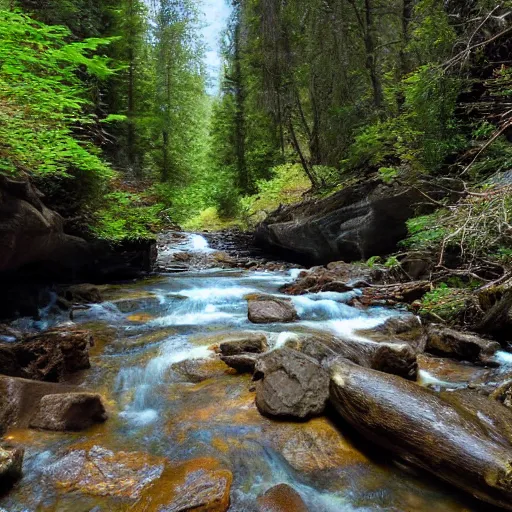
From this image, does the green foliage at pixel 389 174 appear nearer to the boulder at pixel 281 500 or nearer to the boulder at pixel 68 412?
the boulder at pixel 281 500

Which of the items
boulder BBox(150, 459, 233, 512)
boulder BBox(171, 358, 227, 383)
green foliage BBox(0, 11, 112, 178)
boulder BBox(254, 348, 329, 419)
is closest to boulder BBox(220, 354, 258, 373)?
boulder BBox(171, 358, 227, 383)

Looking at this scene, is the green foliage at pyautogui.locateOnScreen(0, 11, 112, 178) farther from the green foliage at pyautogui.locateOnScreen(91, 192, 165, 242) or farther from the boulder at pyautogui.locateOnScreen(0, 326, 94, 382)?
the green foliage at pyautogui.locateOnScreen(91, 192, 165, 242)

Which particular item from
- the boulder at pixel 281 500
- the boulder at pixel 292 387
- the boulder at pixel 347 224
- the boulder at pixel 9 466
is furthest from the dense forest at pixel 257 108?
the boulder at pixel 9 466

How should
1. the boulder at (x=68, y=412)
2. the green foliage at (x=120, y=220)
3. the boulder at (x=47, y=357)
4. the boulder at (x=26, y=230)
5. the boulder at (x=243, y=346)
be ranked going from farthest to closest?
the green foliage at (x=120, y=220) < the boulder at (x=26, y=230) < the boulder at (x=243, y=346) < the boulder at (x=47, y=357) < the boulder at (x=68, y=412)

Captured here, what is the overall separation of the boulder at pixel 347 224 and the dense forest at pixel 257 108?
2.23 ft

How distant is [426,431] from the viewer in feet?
9.11

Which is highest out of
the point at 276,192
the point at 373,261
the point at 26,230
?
the point at 276,192

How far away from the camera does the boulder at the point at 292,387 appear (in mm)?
3459

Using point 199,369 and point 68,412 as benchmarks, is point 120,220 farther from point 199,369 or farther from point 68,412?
point 68,412

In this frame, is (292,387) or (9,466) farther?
(292,387)

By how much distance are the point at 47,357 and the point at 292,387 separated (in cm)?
297

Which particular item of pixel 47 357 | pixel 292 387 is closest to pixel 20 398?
pixel 47 357

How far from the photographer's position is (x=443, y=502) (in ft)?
8.34

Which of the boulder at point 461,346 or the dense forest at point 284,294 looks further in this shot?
the boulder at point 461,346
